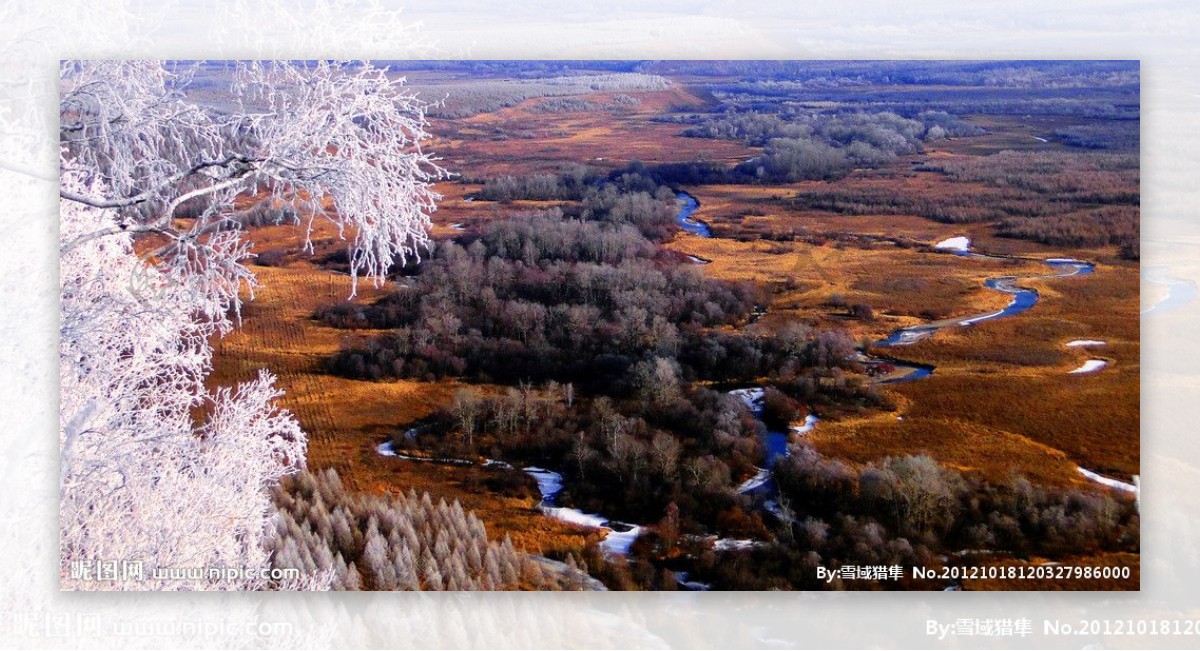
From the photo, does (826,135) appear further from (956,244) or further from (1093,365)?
(1093,365)

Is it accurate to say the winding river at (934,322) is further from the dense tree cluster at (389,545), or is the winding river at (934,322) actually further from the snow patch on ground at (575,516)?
the dense tree cluster at (389,545)

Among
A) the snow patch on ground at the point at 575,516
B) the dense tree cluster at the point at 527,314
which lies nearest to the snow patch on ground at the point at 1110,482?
the dense tree cluster at the point at 527,314

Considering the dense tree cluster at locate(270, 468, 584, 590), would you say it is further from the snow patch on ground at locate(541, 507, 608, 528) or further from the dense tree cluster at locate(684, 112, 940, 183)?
the dense tree cluster at locate(684, 112, 940, 183)

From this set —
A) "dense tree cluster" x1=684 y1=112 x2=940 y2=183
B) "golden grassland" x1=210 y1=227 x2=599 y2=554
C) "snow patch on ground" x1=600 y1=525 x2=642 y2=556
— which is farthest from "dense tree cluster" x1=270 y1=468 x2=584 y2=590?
"dense tree cluster" x1=684 y1=112 x2=940 y2=183

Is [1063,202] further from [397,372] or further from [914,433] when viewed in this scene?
[397,372]

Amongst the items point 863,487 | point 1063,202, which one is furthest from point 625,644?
point 1063,202

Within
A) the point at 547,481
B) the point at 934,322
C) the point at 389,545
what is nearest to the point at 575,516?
the point at 547,481
